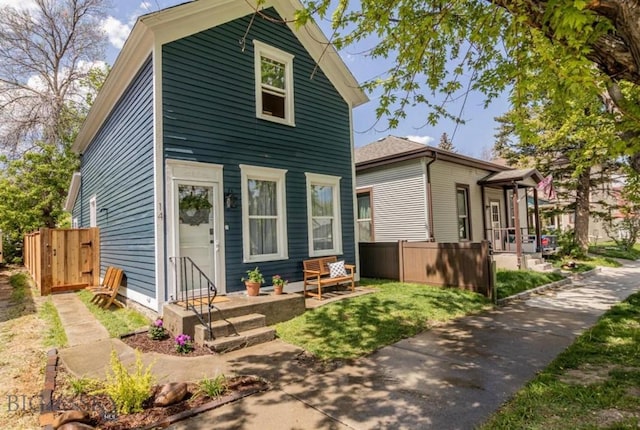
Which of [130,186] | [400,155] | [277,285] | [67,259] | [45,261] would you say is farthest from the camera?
[400,155]

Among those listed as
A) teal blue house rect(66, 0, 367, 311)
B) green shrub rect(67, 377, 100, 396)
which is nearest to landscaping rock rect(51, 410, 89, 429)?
green shrub rect(67, 377, 100, 396)

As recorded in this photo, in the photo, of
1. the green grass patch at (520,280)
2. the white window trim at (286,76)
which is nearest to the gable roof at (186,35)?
the white window trim at (286,76)

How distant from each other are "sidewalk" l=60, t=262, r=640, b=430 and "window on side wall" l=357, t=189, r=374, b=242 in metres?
6.80

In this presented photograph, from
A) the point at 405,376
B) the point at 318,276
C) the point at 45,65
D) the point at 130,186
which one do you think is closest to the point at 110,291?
the point at 130,186

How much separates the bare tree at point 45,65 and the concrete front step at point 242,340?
19.4 m

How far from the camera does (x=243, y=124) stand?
7.40 m

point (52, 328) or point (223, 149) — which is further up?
point (223, 149)

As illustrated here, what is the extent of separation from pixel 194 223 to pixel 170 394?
372 cm

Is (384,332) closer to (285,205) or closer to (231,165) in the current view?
(285,205)

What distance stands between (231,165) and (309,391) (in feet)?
15.7

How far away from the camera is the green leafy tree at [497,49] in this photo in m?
2.51

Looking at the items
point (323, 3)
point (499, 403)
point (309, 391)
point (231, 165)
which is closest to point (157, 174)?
point (231, 165)

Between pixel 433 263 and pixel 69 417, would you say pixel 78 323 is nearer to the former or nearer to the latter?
pixel 69 417

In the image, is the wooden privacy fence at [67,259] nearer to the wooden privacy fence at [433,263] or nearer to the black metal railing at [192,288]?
the black metal railing at [192,288]
